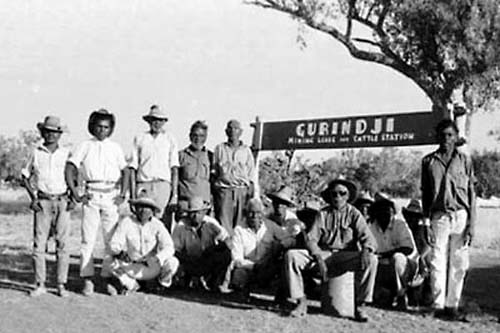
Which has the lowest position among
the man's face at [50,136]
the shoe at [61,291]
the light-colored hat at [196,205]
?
the shoe at [61,291]

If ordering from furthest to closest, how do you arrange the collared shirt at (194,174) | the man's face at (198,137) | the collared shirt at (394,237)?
the man's face at (198,137) < the collared shirt at (194,174) < the collared shirt at (394,237)

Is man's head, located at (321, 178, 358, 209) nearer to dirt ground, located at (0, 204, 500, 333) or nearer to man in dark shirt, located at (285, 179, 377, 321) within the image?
man in dark shirt, located at (285, 179, 377, 321)

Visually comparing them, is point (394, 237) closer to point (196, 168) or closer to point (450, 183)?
point (450, 183)

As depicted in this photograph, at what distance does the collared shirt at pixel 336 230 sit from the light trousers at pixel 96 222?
2.34 meters

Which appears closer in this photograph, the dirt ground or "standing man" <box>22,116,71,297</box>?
the dirt ground

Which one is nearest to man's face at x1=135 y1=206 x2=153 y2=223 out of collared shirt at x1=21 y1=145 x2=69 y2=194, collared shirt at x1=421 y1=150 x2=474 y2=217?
collared shirt at x1=21 y1=145 x2=69 y2=194

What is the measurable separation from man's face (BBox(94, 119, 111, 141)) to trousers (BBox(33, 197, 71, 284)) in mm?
797

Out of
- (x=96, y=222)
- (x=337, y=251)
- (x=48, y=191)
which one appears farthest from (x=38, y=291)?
(x=337, y=251)

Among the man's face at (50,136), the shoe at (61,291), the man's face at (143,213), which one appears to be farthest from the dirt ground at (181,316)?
the man's face at (50,136)

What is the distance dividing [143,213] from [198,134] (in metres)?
1.32

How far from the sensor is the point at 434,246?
7.73 meters

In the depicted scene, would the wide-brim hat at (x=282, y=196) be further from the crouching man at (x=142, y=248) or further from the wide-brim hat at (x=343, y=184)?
the crouching man at (x=142, y=248)

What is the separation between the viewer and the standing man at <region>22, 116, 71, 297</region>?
8.34m

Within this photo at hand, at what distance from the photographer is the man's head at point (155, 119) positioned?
360 inches
